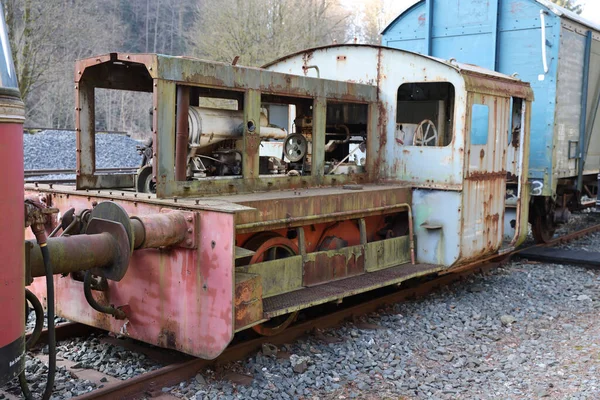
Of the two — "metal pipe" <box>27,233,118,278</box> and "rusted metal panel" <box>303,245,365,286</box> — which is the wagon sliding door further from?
"metal pipe" <box>27,233,118,278</box>

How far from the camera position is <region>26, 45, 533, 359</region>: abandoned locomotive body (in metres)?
4.33

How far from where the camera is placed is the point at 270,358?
4.91m

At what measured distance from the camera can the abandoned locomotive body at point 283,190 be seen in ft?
14.2

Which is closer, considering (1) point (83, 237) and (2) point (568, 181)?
(1) point (83, 237)

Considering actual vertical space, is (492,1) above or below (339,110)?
above

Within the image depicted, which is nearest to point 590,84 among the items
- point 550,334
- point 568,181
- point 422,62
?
point 568,181

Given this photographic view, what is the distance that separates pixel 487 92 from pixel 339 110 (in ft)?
5.63

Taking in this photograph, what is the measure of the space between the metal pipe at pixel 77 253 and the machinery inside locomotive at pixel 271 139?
115 centimetres

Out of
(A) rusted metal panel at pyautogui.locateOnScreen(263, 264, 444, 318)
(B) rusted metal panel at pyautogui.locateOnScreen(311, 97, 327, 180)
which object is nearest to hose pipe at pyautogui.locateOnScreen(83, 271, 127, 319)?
(A) rusted metal panel at pyautogui.locateOnScreen(263, 264, 444, 318)

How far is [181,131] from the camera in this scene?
15.9ft

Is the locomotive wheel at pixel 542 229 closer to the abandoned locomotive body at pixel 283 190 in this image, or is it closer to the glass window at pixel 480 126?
the abandoned locomotive body at pixel 283 190

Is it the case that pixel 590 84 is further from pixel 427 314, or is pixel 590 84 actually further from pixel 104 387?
pixel 104 387

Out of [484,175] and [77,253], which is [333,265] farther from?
[77,253]

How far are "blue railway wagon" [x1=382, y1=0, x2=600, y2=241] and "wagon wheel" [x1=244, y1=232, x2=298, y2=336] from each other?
539cm
